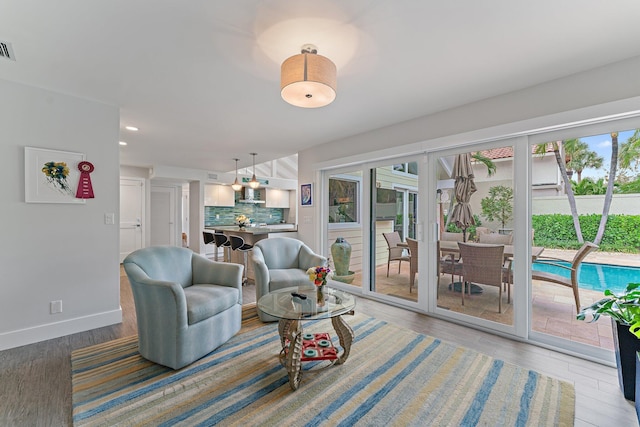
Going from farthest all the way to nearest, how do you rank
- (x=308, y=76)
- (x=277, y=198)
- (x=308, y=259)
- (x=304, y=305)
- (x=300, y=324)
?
(x=277, y=198) < (x=308, y=259) < (x=304, y=305) < (x=300, y=324) < (x=308, y=76)

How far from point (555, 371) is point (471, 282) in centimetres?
112

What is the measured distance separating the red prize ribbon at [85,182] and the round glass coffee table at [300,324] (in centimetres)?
224

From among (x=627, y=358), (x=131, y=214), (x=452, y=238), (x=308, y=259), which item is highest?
(x=131, y=214)

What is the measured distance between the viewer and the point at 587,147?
98.7 inches

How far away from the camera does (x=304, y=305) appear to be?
2.23m

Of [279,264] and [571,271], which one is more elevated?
[571,271]

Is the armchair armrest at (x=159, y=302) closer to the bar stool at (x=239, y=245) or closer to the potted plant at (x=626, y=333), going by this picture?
the bar stool at (x=239, y=245)

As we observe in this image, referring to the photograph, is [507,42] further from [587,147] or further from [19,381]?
[19,381]

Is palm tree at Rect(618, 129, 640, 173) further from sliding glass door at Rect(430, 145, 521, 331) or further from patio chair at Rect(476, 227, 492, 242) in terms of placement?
patio chair at Rect(476, 227, 492, 242)

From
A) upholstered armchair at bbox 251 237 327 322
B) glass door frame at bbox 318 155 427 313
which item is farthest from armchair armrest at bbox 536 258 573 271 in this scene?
upholstered armchair at bbox 251 237 327 322

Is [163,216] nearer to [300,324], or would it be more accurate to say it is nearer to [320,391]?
[300,324]

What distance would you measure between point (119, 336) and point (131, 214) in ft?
16.7

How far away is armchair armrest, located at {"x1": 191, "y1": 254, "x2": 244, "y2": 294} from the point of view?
279 cm

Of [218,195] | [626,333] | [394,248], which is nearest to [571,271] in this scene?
[626,333]
